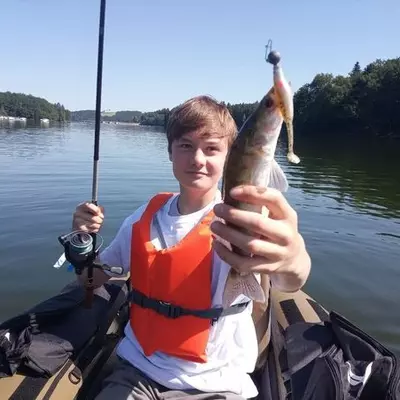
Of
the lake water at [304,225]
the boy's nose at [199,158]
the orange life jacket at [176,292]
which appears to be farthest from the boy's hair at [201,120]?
the lake water at [304,225]

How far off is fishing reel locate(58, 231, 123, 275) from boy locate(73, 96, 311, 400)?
1.19 feet

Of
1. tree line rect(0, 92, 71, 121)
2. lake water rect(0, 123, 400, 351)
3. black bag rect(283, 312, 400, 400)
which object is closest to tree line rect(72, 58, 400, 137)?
lake water rect(0, 123, 400, 351)

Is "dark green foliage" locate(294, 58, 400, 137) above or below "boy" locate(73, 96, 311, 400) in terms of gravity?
above

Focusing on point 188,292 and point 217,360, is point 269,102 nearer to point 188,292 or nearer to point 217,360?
point 188,292

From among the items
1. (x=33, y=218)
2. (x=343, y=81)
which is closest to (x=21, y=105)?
(x=343, y=81)

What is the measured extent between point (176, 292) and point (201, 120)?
4.15 feet

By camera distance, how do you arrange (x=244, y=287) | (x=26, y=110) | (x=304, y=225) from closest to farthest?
(x=244, y=287) < (x=304, y=225) < (x=26, y=110)

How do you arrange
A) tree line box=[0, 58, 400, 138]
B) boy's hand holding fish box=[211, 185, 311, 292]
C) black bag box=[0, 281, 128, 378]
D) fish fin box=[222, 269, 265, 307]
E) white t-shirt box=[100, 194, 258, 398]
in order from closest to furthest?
boy's hand holding fish box=[211, 185, 311, 292] < fish fin box=[222, 269, 265, 307] < white t-shirt box=[100, 194, 258, 398] < black bag box=[0, 281, 128, 378] < tree line box=[0, 58, 400, 138]

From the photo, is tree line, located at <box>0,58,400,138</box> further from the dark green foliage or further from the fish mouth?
the fish mouth

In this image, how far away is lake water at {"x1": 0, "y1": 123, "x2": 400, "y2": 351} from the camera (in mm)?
7574

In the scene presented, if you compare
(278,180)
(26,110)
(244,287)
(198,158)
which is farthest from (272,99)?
(26,110)

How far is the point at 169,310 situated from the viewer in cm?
292

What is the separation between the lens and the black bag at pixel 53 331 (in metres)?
3.13

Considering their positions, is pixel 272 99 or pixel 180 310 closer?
pixel 272 99
